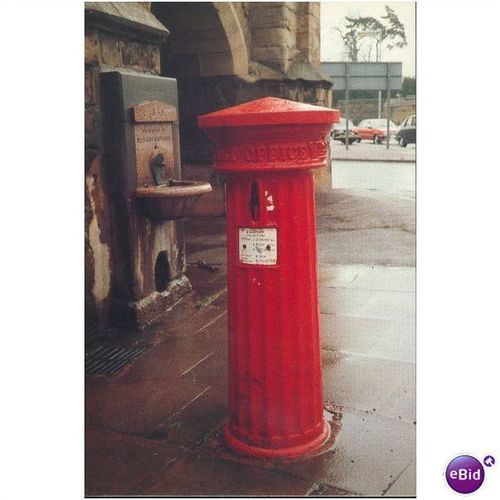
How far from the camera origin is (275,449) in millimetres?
2816

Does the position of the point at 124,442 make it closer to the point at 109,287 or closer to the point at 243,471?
the point at 243,471

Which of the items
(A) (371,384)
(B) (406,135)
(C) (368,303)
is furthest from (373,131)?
(A) (371,384)

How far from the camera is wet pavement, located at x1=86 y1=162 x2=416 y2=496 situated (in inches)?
105

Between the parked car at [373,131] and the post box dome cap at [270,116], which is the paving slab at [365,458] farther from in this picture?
the parked car at [373,131]

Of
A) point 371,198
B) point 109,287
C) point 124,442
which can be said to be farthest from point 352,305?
point 371,198

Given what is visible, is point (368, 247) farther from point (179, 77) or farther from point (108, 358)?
point (179, 77)

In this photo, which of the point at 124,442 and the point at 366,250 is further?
the point at 366,250

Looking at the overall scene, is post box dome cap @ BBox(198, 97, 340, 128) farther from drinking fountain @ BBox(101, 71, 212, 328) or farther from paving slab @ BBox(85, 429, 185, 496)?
drinking fountain @ BBox(101, 71, 212, 328)

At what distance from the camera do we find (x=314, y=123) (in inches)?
98.7

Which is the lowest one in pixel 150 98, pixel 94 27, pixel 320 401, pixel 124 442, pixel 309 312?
pixel 124 442

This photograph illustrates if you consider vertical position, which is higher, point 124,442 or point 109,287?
point 109,287
